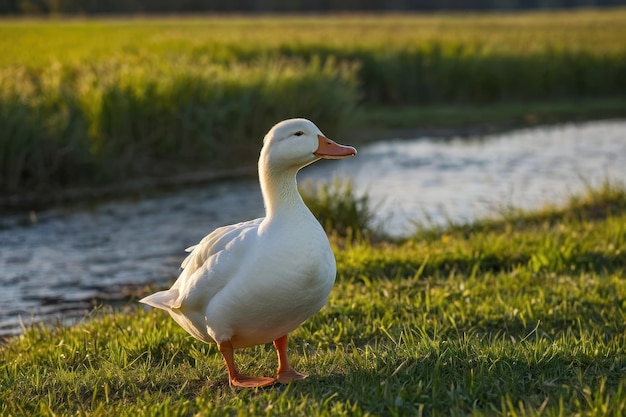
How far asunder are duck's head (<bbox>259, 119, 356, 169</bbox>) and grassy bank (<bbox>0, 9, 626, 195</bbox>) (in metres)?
9.16

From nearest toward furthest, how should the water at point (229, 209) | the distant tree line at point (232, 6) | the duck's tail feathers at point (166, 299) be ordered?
the duck's tail feathers at point (166, 299)
the water at point (229, 209)
the distant tree line at point (232, 6)

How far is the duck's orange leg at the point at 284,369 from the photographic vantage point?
4824mm

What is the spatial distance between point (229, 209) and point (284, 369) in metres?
8.25

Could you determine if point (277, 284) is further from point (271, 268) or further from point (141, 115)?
point (141, 115)

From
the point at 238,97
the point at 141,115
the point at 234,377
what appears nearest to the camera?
the point at 234,377

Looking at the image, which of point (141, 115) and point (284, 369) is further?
point (141, 115)

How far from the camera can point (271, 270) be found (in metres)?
4.46

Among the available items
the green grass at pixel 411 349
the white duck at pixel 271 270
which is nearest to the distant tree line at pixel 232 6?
the green grass at pixel 411 349

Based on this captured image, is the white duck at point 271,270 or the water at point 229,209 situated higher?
the white duck at point 271,270

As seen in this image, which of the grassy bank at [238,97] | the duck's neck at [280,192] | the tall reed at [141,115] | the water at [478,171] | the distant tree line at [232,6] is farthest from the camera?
the distant tree line at [232,6]

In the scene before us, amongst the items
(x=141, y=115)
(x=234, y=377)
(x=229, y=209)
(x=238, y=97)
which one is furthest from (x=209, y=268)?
(x=238, y=97)

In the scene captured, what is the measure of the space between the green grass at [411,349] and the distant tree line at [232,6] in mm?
72819

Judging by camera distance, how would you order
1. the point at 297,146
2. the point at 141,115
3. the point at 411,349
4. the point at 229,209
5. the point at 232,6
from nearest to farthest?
the point at 297,146 < the point at 411,349 < the point at 229,209 < the point at 141,115 < the point at 232,6

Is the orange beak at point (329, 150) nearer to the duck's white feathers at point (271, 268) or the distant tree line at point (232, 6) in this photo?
the duck's white feathers at point (271, 268)
